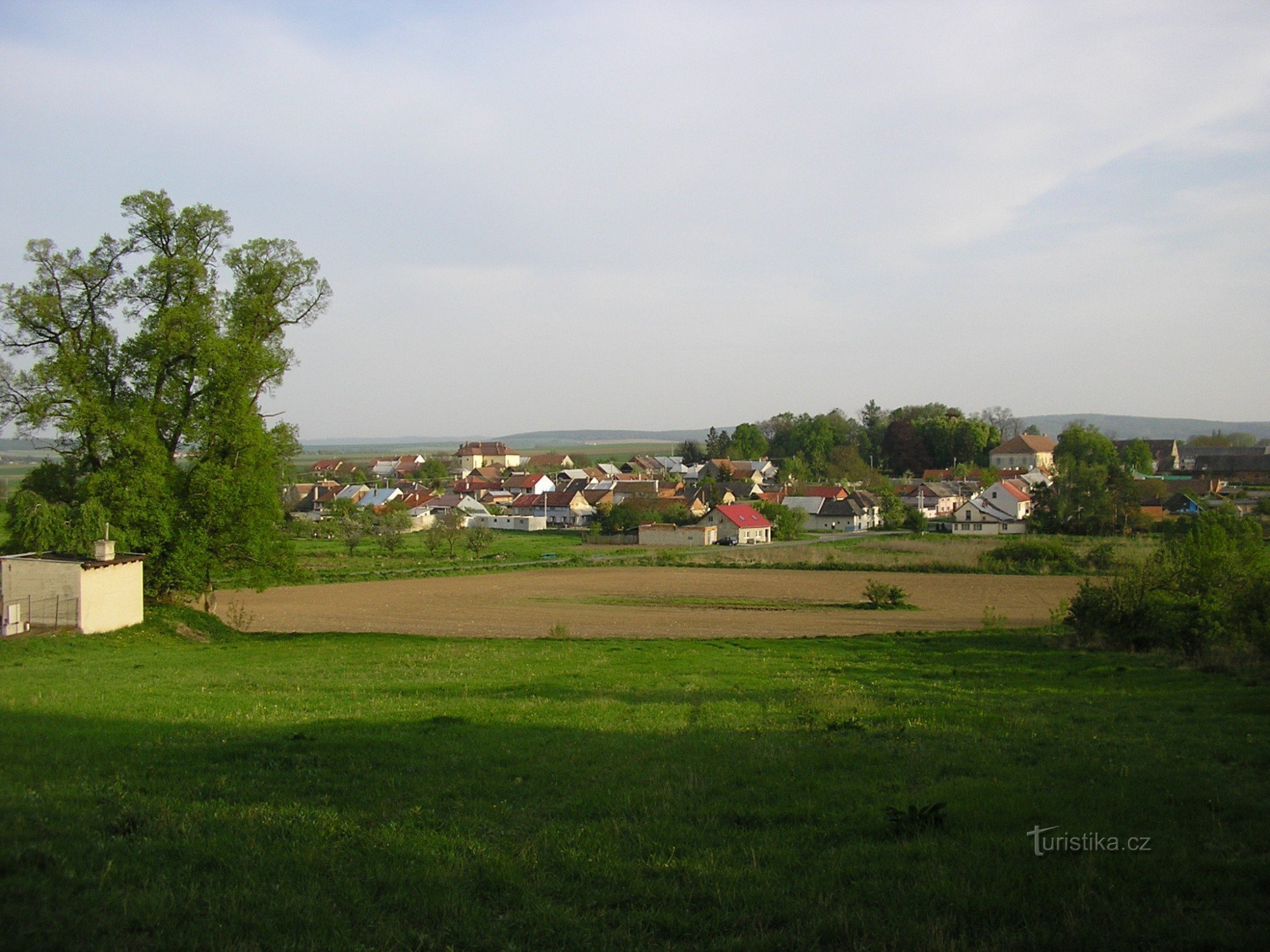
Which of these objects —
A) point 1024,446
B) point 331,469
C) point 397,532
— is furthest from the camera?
point 331,469

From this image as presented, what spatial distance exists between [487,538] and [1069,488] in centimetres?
5897

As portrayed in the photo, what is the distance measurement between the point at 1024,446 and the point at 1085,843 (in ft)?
513

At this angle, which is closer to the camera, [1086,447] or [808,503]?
[808,503]

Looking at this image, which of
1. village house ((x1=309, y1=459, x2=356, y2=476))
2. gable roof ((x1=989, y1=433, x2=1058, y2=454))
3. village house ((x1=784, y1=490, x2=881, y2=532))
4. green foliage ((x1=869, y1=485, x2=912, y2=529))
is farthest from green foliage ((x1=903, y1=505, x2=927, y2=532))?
village house ((x1=309, y1=459, x2=356, y2=476))

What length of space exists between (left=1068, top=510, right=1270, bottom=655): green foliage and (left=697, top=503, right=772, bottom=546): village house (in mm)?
59819

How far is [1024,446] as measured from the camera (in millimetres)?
149375

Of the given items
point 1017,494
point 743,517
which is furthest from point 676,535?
point 1017,494

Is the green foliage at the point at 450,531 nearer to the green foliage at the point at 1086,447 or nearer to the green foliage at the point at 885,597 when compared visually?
the green foliage at the point at 885,597

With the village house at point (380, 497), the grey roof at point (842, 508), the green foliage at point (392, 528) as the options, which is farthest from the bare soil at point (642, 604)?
the village house at point (380, 497)

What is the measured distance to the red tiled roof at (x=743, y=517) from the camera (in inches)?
3484

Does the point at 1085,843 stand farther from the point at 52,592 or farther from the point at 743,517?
the point at 743,517

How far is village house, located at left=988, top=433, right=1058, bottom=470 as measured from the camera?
14838cm

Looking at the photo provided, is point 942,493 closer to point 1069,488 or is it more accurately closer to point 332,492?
point 1069,488

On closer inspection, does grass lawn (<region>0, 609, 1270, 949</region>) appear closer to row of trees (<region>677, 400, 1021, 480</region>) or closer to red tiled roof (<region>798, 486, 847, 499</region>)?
red tiled roof (<region>798, 486, 847, 499</region>)
